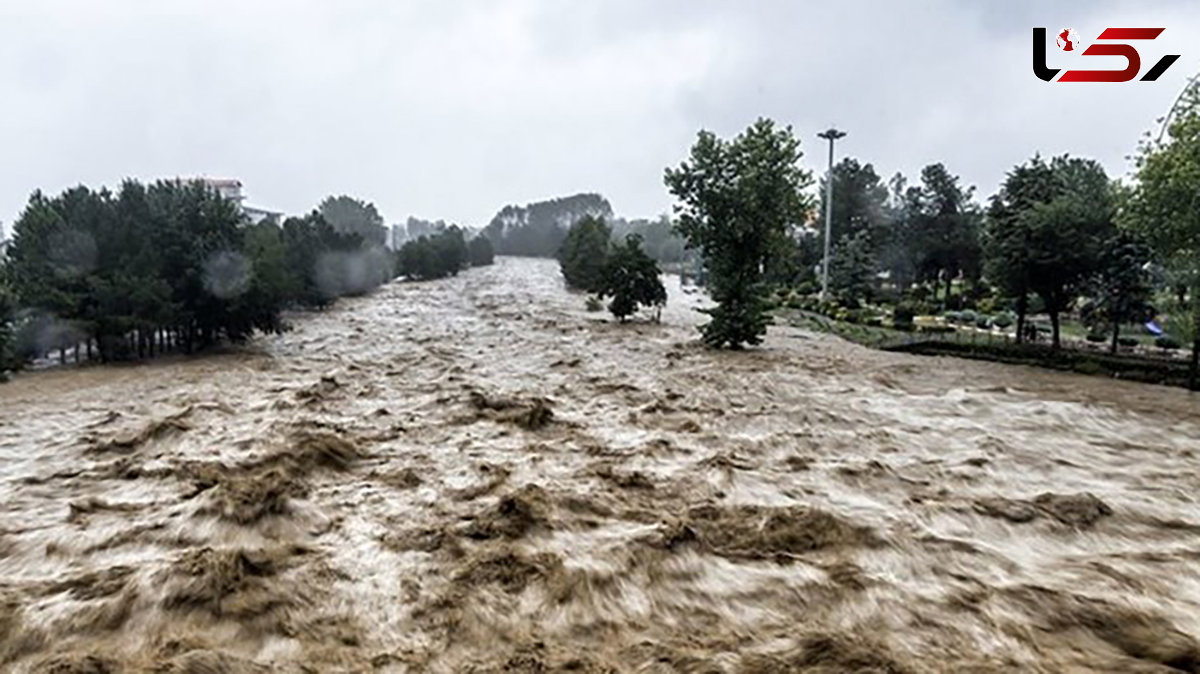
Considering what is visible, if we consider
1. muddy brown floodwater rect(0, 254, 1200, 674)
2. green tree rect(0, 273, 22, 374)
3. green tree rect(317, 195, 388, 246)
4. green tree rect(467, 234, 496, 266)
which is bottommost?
muddy brown floodwater rect(0, 254, 1200, 674)

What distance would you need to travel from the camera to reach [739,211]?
30.5 metres

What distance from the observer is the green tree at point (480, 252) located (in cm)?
11699

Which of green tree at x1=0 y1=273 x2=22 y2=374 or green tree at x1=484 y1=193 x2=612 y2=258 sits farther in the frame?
green tree at x1=484 y1=193 x2=612 y2=258

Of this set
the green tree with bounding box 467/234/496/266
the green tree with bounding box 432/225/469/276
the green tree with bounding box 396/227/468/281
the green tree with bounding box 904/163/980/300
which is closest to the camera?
the green tree with bounding box 904/163/980/300

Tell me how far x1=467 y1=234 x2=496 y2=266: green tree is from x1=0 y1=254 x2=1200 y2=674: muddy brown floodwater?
9856 cm

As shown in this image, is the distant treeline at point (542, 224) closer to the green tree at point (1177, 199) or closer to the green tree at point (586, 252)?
the green tree at point (586, 252)

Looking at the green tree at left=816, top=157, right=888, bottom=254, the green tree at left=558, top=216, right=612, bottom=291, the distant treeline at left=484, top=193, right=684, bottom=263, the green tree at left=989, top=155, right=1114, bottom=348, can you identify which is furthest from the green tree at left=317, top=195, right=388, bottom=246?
the green tree at left=989, top=155, right=1114, bottom=348

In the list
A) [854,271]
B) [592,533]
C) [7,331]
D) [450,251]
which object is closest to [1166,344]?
[854,271]

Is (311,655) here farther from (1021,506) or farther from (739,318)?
(739,318)

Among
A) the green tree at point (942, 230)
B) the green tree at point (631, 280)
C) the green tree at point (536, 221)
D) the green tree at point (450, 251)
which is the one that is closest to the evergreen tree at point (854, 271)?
the green tree at point (942, 230)

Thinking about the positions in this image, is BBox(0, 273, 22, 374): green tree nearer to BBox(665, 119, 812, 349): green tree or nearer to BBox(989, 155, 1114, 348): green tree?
BBox(665, 119, 812, 349): green tree

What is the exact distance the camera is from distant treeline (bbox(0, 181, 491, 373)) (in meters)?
24.5

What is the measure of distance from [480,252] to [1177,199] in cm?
10519

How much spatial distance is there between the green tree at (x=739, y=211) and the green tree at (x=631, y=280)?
809 cm
